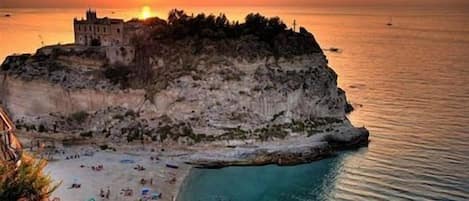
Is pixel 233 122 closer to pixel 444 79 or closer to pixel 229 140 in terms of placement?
pixel 229 140

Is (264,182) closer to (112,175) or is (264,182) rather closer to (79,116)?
(112,175)

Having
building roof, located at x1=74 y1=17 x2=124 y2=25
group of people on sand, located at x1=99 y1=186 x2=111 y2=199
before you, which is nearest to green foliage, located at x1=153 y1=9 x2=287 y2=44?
building roof, located at x1=74 y1=17 x2=124 y2=25

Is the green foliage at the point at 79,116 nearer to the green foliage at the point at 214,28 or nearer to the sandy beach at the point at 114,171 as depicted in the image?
the sandy beach at the point at 114,171

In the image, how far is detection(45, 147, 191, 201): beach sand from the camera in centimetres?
4169

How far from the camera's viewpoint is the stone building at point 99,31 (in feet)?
201

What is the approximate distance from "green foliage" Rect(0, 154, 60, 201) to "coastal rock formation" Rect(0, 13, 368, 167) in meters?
40.3

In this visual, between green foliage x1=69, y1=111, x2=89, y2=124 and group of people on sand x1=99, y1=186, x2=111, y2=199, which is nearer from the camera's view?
group of people on sand x1=99, y1=186, x2=111, y2=199

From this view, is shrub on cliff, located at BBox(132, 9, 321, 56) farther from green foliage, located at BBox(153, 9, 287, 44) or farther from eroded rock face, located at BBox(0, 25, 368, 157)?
eroded rock face, located at BBox(0, 25, 368, 157)

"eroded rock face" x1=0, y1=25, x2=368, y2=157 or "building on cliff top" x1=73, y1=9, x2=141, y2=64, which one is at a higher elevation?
"building on cliff top" x1=73, y1=9, x2=141, y2=64

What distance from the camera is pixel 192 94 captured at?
56281 mm

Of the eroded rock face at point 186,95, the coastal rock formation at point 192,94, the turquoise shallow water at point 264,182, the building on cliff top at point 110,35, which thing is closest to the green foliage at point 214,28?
the coastal rock formation at point 192,94

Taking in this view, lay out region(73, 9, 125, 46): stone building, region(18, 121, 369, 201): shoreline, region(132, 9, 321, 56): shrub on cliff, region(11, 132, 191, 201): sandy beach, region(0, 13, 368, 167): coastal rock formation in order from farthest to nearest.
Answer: region(73, 9, 125, 46): stone building, region(132, 9, 321, 56): shrub on cliff, region(0, 13, 368, 167): coastal rock formation, region(18, 121, 369, 201): shoreline, region(11, 132, 191, 201): sandy beach

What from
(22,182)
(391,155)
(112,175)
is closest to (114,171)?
(112,175)

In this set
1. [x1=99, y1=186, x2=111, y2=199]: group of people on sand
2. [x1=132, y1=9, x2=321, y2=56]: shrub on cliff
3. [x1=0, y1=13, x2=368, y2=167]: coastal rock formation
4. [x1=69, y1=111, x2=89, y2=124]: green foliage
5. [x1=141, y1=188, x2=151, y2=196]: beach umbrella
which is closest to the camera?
[x1=99, y1=186, x2=111, y2=199]: group of people on sand
